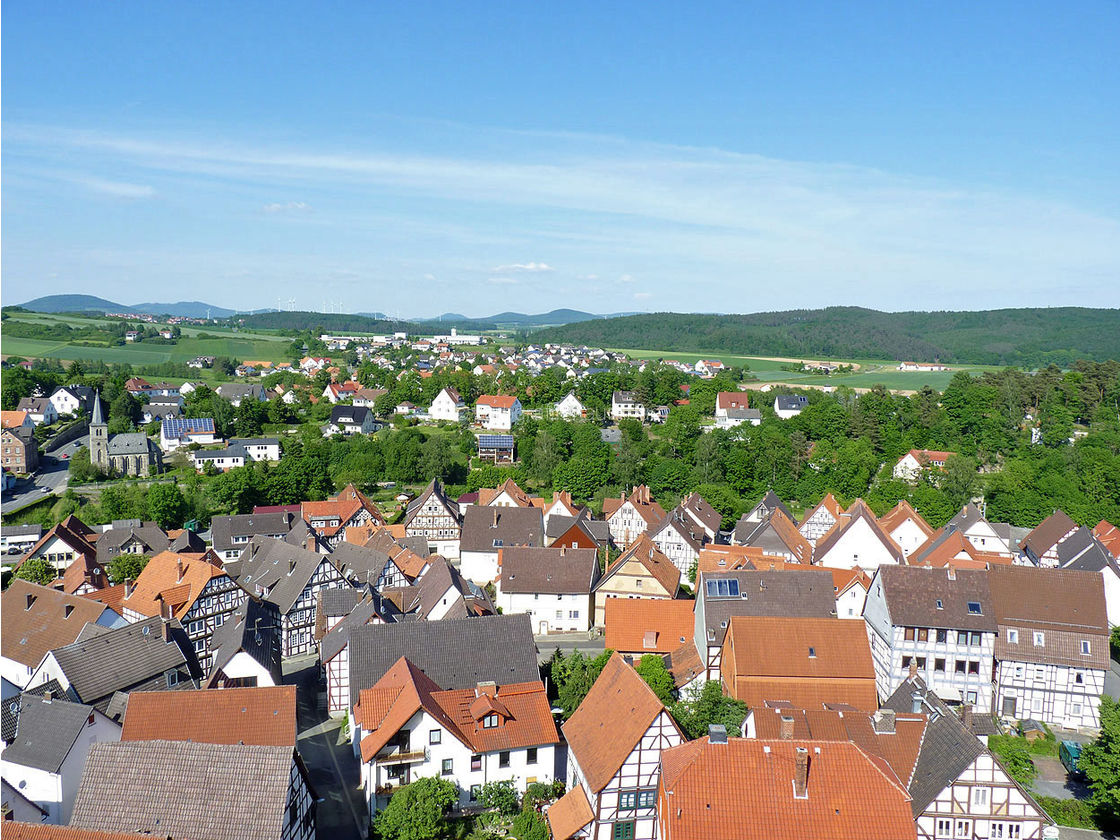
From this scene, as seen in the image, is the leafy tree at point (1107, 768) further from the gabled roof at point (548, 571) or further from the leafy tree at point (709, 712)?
the gabled roof at point (548, 571)

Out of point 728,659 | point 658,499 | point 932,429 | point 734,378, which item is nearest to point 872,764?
point 728,659

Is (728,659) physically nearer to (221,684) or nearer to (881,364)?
(221,684)

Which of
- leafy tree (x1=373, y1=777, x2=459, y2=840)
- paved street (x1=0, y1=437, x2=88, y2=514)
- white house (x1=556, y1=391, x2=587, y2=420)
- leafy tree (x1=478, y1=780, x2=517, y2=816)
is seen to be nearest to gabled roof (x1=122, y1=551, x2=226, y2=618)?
leafy tree (x1=373, y1=777, x2=459, y2=840)

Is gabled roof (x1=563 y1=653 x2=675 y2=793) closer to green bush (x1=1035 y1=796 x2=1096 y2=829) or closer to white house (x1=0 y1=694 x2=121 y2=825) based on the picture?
green bush (x1=1035 y1=796 x2=1096 y2=829)

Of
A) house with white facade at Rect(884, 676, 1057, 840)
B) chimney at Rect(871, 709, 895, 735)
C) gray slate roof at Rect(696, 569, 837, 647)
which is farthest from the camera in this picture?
gray slate roof at Rect(696, 569, 837, 647)

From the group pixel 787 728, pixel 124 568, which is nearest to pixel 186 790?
pixel 787 728

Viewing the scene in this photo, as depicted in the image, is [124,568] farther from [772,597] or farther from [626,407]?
[626,407]

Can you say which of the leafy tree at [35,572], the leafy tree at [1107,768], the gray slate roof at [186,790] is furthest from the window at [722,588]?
the leafy tree at [35,572]
